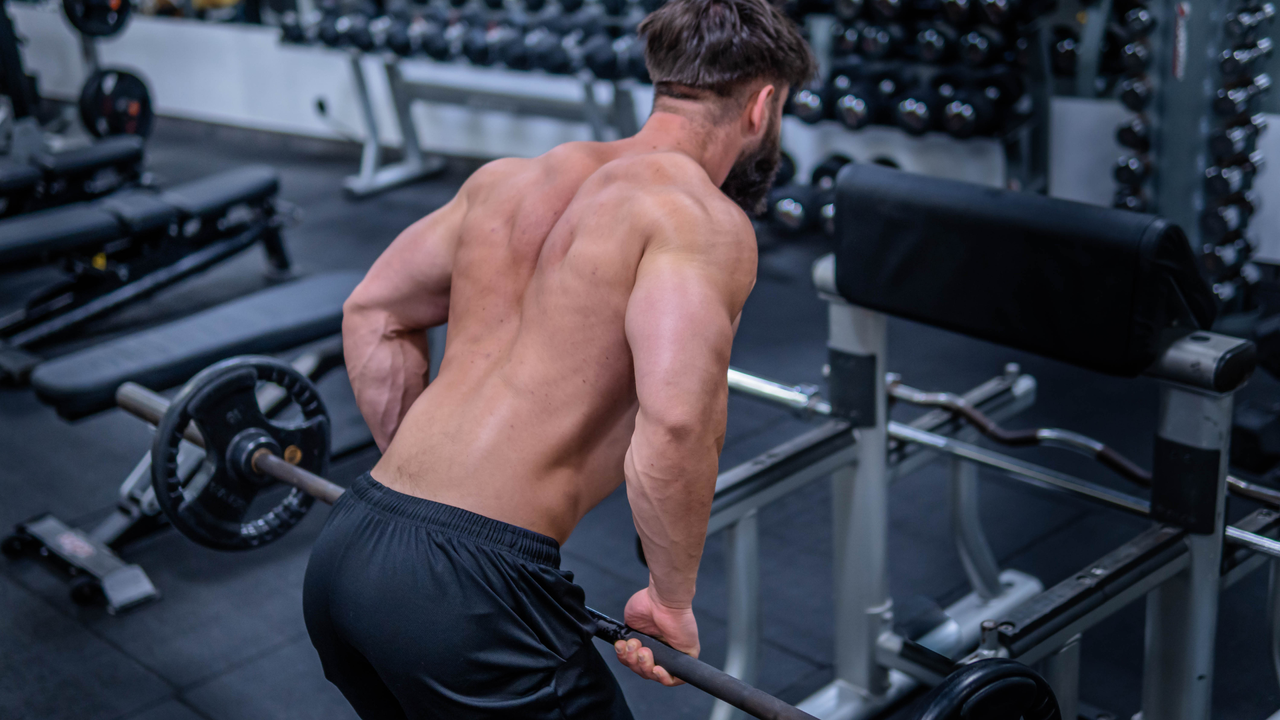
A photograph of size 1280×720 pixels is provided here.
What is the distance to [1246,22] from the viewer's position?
3.44 meters

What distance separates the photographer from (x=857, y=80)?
4586 millimetres

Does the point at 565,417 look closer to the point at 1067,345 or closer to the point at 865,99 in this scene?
the point at 1067,345

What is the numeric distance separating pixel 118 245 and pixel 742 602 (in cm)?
337

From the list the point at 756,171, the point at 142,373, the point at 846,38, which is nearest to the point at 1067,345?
the point at 756,171

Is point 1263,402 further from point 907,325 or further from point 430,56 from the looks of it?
point 430,56

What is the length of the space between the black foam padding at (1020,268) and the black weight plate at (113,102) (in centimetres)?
519

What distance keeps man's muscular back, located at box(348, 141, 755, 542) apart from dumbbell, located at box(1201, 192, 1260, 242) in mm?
2813

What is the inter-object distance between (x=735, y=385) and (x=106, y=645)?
1.53 m

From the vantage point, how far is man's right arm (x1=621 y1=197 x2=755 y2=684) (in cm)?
117

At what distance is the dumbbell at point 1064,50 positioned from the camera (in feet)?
13.7

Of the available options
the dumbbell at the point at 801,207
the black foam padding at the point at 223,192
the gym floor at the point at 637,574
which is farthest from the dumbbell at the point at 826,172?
the black foam padding at the point at 223,192

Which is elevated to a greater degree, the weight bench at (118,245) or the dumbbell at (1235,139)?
the dumbbell at (1235,139)

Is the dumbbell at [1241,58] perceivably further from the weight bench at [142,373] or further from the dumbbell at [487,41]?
the dumbbell at [487,41]

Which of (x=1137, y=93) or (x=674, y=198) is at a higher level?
(x=674, y=198)
